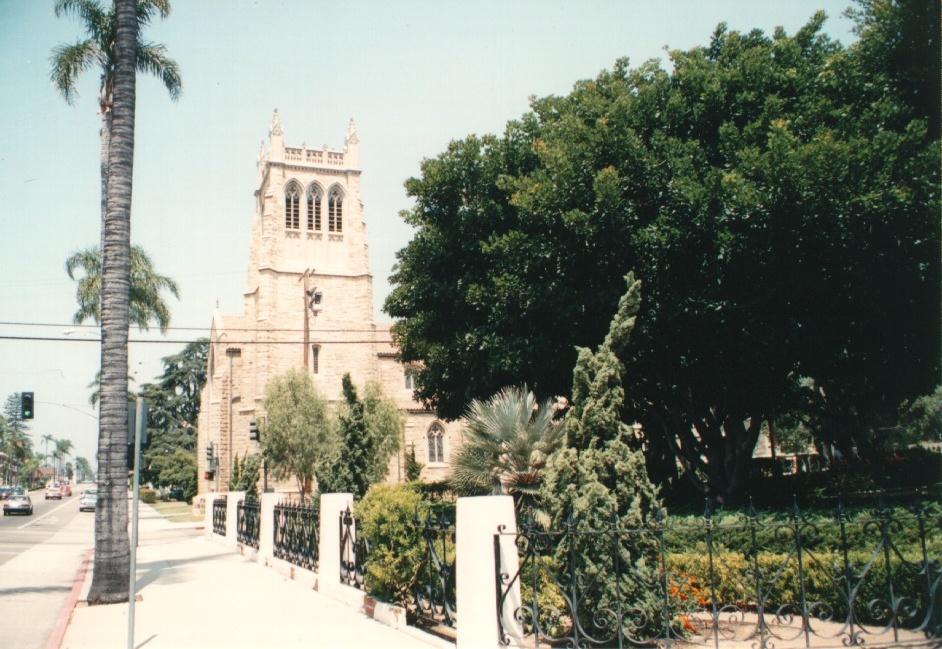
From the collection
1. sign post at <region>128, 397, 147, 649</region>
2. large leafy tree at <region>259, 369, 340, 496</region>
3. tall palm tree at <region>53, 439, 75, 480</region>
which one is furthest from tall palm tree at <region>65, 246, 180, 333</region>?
tall palm tree at <region>53, 439, 75, 480</region>

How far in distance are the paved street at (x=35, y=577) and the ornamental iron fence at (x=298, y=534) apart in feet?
12.9

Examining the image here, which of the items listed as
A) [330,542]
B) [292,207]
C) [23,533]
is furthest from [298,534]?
[292,207]

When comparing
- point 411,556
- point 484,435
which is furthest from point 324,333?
point 411,556

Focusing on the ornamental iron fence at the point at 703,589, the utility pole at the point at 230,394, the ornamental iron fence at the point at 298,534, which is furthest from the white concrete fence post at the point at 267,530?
the utility pole at the point at 230,394

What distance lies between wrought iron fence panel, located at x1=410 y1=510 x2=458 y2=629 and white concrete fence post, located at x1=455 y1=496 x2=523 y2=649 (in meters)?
0.82

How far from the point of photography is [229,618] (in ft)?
31.9

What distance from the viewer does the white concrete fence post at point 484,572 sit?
692cm

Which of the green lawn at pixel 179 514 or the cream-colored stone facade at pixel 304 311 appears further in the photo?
the cream-colored stone facade at pixel 304 311

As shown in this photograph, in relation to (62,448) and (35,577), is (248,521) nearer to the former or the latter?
(35,577)

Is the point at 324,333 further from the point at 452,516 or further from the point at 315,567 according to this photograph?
the point at 315,567

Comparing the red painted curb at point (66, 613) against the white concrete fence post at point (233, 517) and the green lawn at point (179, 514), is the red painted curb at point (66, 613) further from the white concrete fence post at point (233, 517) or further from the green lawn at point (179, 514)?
the green lawn at point (179, 514)

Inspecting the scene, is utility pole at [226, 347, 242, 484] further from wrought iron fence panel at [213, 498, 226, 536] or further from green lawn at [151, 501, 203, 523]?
wrought iron fence panel at [213, 498, 226, 536]

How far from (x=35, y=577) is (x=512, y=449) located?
11.0m

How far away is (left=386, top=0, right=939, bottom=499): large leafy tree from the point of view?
1345cm
